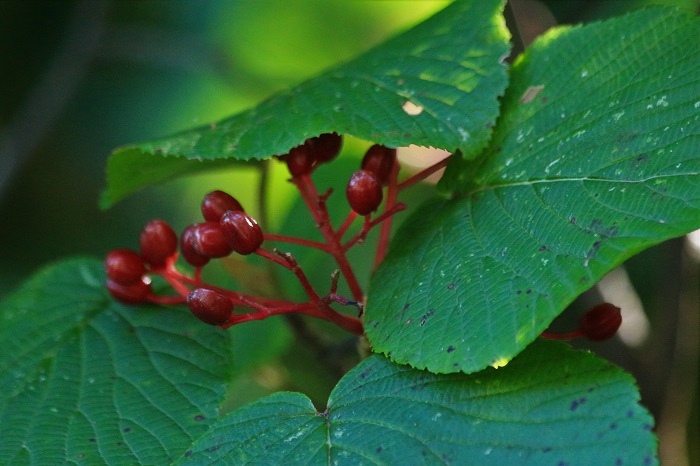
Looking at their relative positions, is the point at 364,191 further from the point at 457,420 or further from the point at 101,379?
the point at 101,379

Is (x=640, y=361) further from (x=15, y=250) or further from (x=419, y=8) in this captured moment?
(x=15, y=250)

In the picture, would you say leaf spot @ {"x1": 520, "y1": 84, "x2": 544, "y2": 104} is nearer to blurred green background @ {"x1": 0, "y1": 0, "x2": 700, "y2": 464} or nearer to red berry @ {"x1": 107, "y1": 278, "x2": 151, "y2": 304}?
red berry @ {"x1": 107, "y1": 278, "x2": 151, "y2": 304}

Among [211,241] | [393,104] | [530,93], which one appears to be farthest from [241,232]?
[530,93]

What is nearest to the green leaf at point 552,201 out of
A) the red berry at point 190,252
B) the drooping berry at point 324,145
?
the drooping berry at point 324,145

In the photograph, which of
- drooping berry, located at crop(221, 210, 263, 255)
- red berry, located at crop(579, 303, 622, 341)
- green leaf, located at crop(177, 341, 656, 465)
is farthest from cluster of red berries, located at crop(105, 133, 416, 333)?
red berry, located at crop(579, 303, 622, 341)

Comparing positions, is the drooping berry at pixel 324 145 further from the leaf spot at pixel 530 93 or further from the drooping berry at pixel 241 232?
the leaf spot at pixel 530 93

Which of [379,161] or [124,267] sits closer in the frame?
[379,161]
